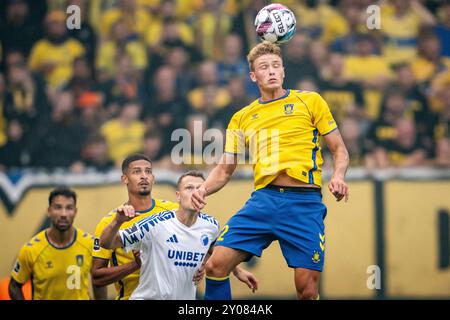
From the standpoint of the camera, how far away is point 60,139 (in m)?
13.4

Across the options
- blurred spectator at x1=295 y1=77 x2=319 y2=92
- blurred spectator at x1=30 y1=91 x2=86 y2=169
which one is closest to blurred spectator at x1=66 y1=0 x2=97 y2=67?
blurred spectator at x1=30 y1=91 x2=86 y2=169

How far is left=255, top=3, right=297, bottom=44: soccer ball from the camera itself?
852cm

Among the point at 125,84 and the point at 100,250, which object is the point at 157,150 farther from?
the point at 100,250

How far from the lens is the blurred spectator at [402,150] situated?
516 inches

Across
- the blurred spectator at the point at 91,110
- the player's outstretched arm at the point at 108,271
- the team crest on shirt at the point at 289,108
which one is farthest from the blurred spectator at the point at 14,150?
the team crest on shirt at the point at 289,108

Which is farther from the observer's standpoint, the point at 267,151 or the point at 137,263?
the point at 137,263

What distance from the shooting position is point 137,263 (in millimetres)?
8625

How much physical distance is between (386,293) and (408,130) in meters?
2.27

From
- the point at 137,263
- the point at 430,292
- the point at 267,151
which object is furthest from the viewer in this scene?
the point at 430,292

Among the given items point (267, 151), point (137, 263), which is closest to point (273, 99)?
point (267, 151)

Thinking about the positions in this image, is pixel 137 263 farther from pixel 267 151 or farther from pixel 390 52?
pixel 390 52

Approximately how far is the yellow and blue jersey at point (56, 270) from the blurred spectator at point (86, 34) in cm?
427

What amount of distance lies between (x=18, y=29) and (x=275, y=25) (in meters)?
6.55

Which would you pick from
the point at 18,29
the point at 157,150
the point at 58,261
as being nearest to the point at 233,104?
the point at 157,150
